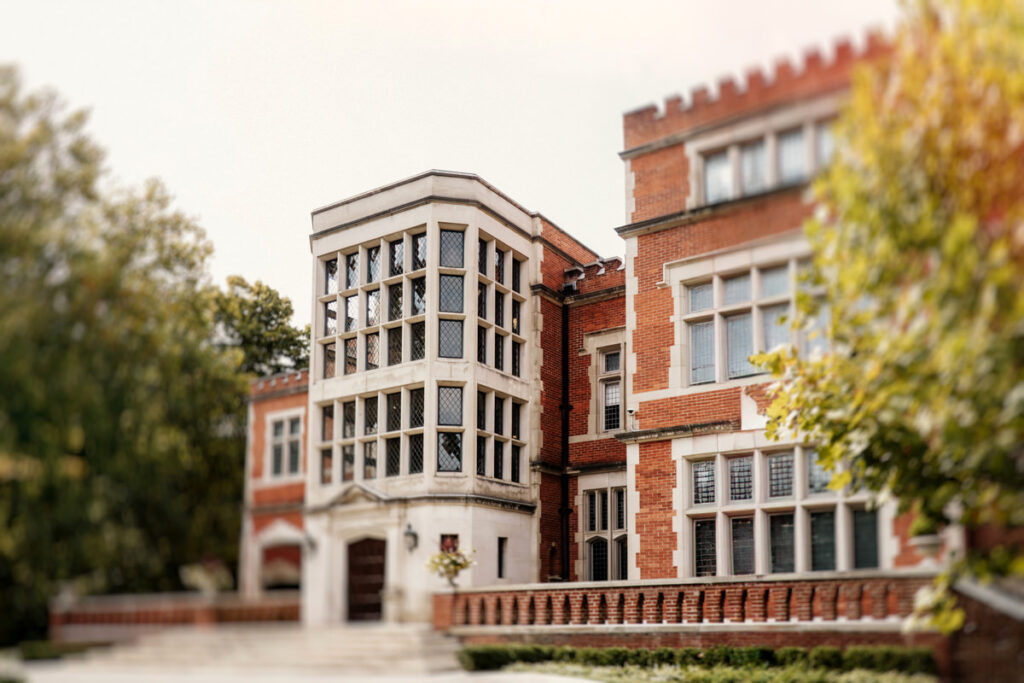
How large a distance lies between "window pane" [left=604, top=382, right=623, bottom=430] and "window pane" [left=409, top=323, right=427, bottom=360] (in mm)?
6309

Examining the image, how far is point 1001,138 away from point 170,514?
7.76 m

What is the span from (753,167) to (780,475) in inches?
241

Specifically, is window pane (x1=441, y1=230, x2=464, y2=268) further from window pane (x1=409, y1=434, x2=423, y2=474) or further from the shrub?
the shrub

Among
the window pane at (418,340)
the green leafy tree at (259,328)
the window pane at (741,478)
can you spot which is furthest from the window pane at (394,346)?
the window pane at (741,478)

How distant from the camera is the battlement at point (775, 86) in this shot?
8594 millimetres

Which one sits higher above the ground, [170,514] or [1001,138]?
[1001,138]

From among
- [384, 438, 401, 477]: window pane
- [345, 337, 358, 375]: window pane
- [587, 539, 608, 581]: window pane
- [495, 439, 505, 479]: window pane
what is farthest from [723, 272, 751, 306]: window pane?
[587, 539, 608, 581]: window pane

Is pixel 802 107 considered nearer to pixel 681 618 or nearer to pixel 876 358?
pixel 876 358

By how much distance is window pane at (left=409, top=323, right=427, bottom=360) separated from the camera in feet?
51.3

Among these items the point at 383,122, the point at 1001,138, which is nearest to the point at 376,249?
the point at 383,122

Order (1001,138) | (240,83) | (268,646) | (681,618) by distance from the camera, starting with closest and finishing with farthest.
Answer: (1001,138)
(268,646)
(240,83)
(681,618)

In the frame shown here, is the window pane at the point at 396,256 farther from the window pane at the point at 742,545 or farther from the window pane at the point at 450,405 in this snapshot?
the window pane at the point at 742,545

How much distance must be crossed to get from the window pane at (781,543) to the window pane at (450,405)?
16.1 ft

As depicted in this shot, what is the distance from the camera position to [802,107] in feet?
28.9
